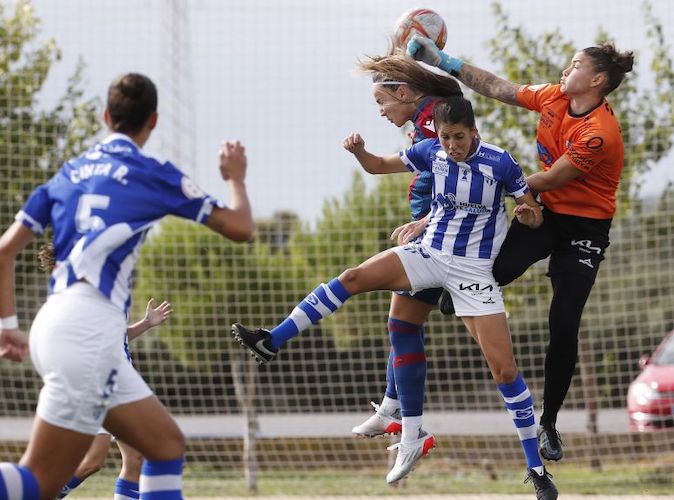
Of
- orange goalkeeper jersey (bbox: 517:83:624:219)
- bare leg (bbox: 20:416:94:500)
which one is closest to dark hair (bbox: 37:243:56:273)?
bare leg (bbox: 20:416:94:500)

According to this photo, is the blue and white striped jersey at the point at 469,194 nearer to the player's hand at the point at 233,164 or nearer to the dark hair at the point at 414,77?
the dark hair at the point at 414,77

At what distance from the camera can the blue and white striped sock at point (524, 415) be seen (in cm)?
575

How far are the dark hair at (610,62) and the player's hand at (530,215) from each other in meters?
0.74

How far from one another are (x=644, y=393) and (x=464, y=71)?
6233 mm

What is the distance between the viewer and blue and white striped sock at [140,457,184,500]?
410 centimetres

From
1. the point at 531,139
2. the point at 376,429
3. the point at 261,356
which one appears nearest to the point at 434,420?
the point at 531,139

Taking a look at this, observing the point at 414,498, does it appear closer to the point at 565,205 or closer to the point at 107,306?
the point at 565,205

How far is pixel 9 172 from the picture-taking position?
12.0 metres

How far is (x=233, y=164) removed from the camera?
13.4ft

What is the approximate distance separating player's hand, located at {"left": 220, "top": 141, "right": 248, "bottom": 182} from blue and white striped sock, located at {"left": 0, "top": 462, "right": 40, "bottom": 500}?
1.29 metres

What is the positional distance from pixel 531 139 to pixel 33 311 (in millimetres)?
6341

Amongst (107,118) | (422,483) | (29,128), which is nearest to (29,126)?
(29,128)

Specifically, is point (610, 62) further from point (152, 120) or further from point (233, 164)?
point (152, 120)

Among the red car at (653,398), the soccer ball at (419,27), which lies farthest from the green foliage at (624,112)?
the soccer ball at (419,27)
